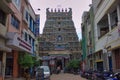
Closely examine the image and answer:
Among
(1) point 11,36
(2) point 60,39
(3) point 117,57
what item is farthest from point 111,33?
(2) point 60,39

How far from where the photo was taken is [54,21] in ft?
222

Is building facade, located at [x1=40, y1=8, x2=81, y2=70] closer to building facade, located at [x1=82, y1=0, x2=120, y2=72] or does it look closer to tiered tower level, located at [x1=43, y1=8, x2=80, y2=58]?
tiered tower level, located at [x1=43, y1=8, x2=80, y2=58]

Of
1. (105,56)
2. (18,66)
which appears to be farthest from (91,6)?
(18,66)

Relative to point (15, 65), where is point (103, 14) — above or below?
above

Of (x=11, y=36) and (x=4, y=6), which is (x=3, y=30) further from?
(x=4, y=6)

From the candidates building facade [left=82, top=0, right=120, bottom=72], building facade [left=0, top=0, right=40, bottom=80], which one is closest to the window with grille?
building facade [left=82, top=0, right=120, bottom=72]

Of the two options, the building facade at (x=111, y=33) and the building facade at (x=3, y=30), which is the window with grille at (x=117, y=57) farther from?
the building facade at (x=3, y=30)

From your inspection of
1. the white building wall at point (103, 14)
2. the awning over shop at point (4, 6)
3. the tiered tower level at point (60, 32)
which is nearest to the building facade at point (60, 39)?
the tiered tower level at point (60, 32)

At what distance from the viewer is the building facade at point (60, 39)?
6438cm

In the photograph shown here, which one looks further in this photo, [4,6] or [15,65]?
[15,65]

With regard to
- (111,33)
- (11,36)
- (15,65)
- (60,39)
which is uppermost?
(60,39)

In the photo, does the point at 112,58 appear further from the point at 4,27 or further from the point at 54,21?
the point at 54,21

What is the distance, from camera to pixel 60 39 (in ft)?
220

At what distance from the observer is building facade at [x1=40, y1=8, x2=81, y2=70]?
211 ft
